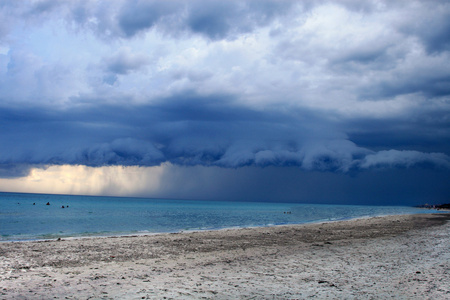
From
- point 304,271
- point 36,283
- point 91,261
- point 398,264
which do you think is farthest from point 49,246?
point 398,264

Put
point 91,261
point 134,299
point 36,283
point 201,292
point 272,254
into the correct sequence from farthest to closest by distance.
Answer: point 272,254 < point 91,261 < point 36,283 < point 201,292 < point 134,299

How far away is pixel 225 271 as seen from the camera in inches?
537

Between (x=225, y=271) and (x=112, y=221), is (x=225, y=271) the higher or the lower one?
the higher one

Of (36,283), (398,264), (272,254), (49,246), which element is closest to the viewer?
(36,283)

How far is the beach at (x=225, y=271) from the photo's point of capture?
10.5 meters

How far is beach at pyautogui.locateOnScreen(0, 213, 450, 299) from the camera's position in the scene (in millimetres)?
10469

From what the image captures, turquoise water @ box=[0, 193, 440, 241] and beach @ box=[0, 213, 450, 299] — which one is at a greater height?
beach @ box=[0, 213, 450, 299]

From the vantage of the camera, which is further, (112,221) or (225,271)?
(112,221)

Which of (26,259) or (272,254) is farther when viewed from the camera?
(272,254)

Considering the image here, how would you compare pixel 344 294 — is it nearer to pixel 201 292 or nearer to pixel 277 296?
pixel 277 296

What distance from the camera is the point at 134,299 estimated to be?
31.9 ft

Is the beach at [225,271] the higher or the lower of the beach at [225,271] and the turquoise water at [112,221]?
the higher

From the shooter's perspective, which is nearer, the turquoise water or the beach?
the beach

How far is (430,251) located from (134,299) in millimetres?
16813
